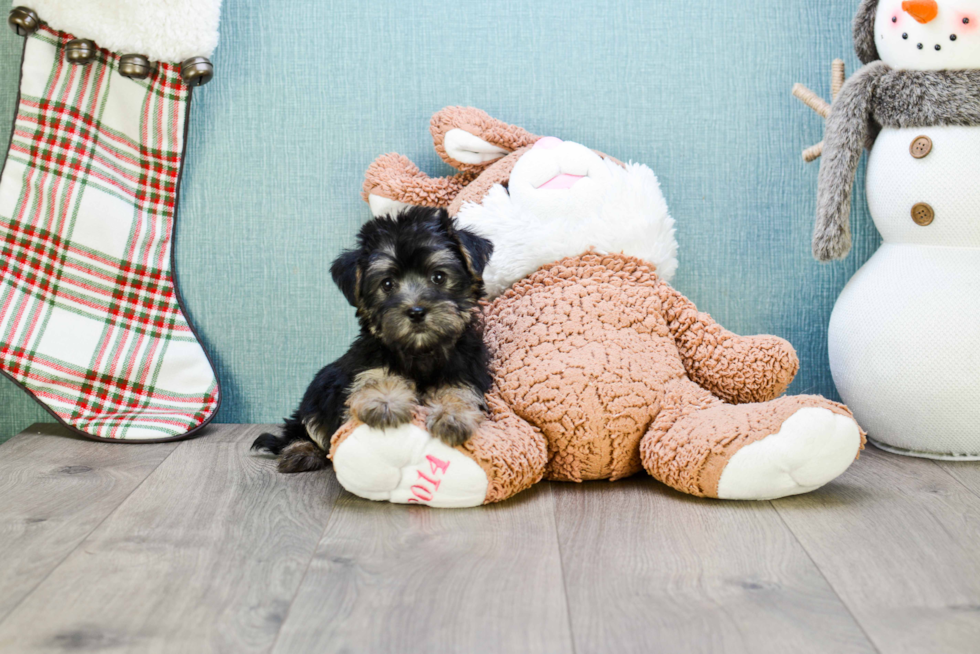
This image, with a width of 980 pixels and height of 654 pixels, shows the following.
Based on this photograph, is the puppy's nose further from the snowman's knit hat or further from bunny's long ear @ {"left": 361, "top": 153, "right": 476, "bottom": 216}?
the snowman's knit hat

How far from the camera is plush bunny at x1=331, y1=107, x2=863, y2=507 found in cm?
172

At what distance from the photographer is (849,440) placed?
5.61ft

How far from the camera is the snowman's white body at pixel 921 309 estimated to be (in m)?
1.98

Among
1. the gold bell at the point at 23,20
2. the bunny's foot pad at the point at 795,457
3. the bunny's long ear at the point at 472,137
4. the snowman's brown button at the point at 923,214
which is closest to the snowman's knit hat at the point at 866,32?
the snowman's brown button at the point at 923,214

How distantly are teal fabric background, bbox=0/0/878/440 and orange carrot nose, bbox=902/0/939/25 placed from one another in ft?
1.36

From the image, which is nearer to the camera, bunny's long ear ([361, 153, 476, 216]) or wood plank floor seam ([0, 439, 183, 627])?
wood plank floor seam ([0, 439, 183, 627])

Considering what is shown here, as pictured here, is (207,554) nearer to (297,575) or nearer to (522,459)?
(297,575)

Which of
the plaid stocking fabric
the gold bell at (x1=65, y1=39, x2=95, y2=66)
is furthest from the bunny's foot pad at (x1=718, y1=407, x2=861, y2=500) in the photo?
the gold bell at (x1=65, y1=39, x2=95, y2=66)

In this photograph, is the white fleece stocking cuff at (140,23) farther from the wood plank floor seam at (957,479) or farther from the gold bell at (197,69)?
the wood plank floor seam at (957,479)

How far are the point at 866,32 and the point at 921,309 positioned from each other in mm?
721

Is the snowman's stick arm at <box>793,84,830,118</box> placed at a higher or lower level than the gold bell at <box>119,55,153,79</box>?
lower

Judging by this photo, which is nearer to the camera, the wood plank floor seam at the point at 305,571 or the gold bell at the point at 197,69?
the wood plank floor seam at the point at 305,571

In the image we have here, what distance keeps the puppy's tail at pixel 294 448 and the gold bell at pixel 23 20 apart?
122cm

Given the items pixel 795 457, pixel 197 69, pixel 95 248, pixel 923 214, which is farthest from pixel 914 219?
pixel 95 248
